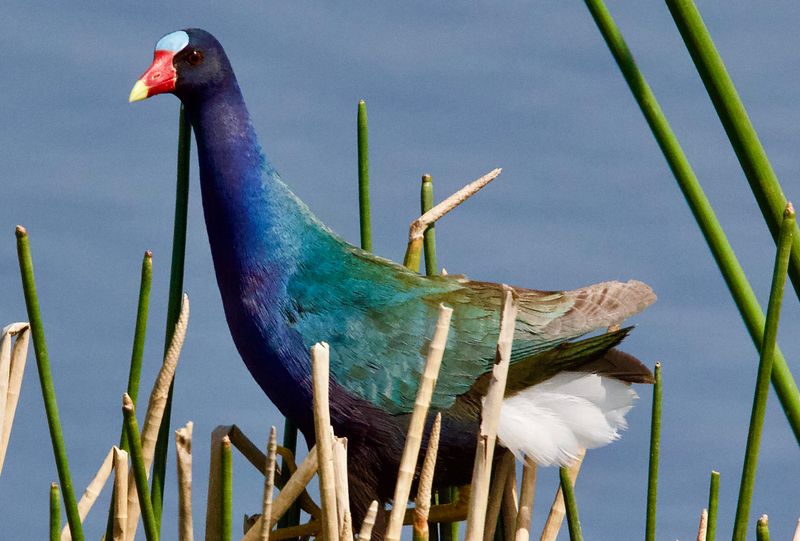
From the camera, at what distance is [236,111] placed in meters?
1.84

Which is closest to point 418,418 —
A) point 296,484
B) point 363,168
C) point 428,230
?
point 296,484

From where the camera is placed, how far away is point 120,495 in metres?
1.43

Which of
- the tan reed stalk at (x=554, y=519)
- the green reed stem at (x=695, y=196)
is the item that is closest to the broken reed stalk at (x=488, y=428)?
the green reed stem at (x=695, y=196)

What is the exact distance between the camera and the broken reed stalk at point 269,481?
1.14m

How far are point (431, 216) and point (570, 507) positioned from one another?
0.59 meters

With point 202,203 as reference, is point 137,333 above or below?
below

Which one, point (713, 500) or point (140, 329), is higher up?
point (140, 329)

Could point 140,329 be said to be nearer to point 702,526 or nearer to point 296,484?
point 296,484

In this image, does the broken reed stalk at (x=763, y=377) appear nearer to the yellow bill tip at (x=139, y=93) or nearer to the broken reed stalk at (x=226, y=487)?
the broken reed stalk at (x=226, y=487)

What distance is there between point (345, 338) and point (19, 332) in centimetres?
48

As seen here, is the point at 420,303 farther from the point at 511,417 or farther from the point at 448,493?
the point at 448,493

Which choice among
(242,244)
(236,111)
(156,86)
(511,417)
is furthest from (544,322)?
(156,86)

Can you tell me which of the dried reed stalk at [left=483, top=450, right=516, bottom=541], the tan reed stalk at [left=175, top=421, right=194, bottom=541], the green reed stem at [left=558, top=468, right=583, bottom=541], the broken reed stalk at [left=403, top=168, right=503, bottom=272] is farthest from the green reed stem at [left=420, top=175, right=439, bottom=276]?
the tan reed stalk at [left=175, top=421, right=194, bottom=541]

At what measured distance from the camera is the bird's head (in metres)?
1.79
